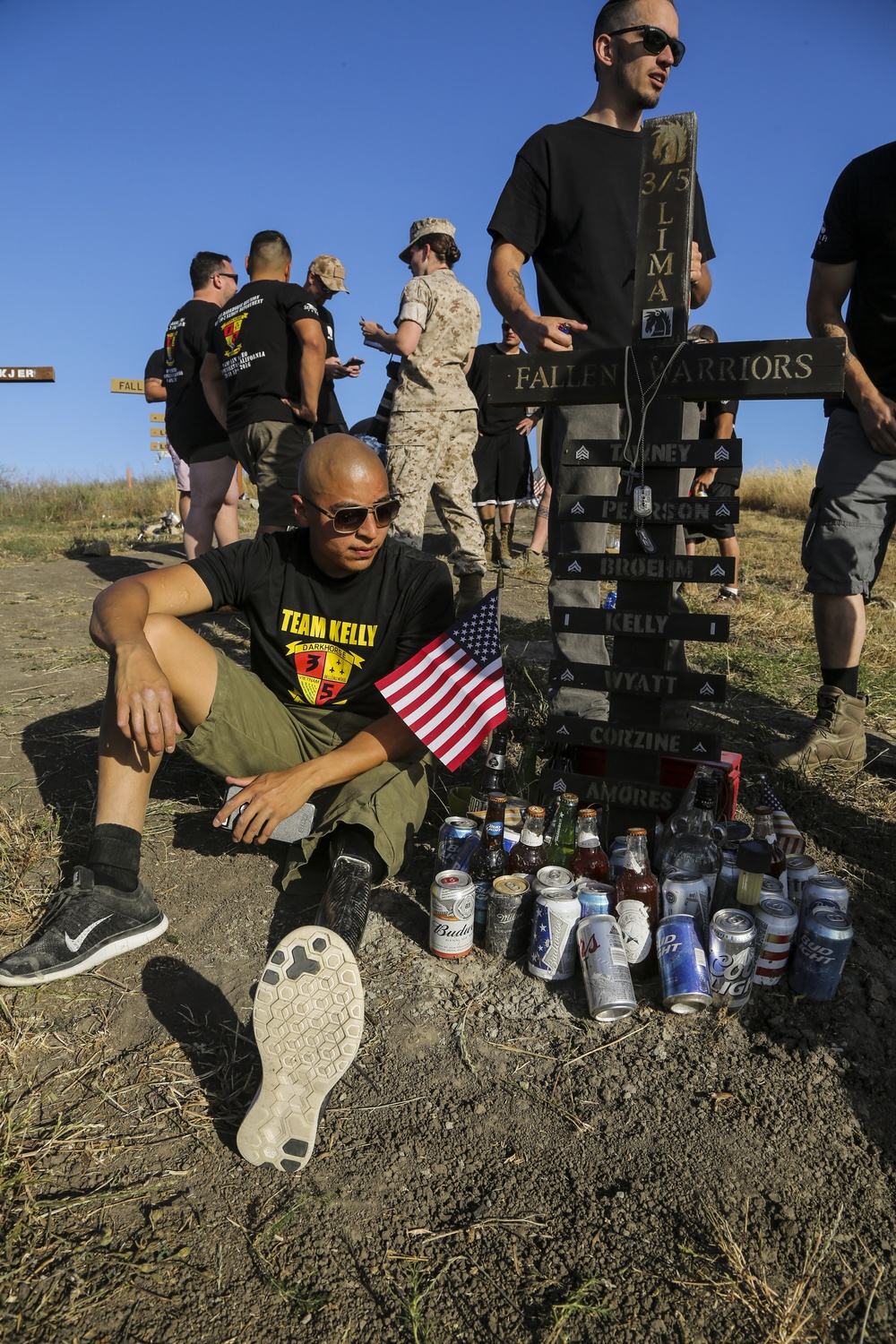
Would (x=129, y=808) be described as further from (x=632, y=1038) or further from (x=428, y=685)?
(x=632, y=1038)

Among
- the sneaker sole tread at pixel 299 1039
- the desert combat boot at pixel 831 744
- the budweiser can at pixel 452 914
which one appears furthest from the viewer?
the desert combat boot at pixel 831 744

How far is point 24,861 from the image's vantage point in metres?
3.12

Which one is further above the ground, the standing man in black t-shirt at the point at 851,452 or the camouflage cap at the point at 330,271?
the camouflage cap at the point at 330,271

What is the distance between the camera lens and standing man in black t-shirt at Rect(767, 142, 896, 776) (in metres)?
3.88

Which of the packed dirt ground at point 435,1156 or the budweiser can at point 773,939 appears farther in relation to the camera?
the budweiser can at point 773,939

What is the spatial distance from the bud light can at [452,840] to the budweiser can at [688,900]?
0.72 meters

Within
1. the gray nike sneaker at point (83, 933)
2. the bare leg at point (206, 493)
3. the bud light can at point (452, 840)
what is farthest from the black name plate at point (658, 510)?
the bare leg at point (206, 493)

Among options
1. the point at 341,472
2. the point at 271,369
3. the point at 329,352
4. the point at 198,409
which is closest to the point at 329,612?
the point at 341,472

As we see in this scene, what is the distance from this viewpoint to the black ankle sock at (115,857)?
8.90ft

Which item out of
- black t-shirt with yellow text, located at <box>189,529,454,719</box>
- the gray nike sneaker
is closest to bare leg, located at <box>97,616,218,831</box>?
the gray nike sneaker

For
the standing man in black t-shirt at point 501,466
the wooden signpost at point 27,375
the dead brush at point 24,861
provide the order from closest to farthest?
the dead brush at point 24,861, the standing man in black t-shirt at point 501,466, the wooden signpost at point 27,375

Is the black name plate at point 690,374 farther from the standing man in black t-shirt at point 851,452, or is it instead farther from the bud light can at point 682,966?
the bud light can at point 682,966

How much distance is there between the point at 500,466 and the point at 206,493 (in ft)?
12.6

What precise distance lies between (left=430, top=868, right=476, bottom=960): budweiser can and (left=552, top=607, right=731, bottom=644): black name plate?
1.09 metres
